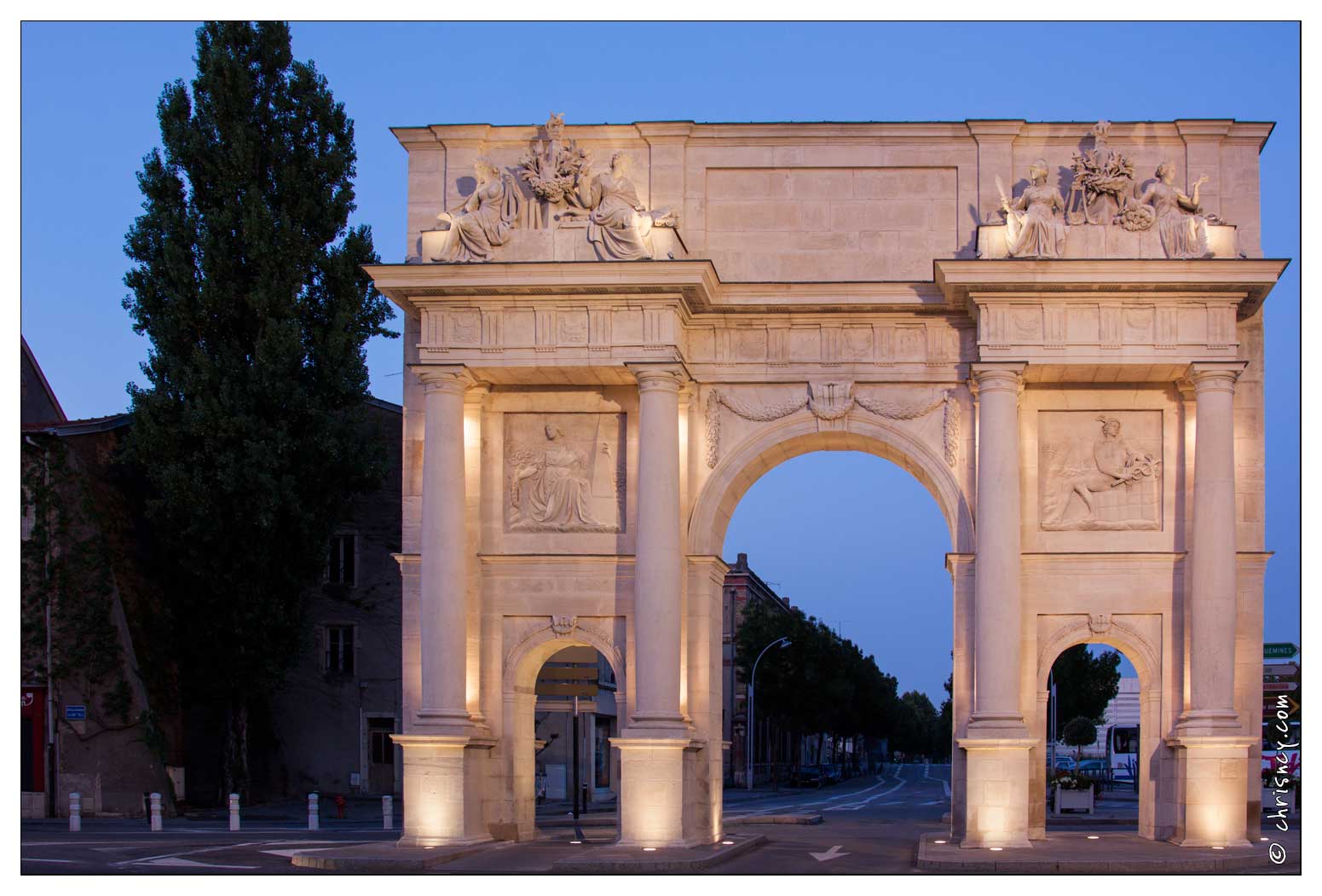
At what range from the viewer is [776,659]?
272ft

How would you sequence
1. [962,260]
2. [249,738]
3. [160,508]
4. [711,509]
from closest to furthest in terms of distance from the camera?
[962,260] < [711,509] < [160,508] < [249,738]

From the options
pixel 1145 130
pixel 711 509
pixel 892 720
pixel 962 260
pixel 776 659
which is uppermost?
pixel 1145 130

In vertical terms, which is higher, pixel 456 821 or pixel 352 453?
pixel 352 453

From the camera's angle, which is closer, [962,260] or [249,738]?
[962,260]

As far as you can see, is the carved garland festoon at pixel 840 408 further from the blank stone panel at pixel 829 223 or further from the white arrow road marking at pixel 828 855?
the white arrow road marking at pixel 828 855

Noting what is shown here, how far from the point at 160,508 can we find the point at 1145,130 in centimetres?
2204

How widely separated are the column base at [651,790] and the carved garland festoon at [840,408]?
470cm

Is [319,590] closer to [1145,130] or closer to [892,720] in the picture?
[1145,130]

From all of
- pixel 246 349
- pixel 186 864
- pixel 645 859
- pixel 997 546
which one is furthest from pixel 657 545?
pixel 246 349

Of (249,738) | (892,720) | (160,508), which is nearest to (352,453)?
(160,508)

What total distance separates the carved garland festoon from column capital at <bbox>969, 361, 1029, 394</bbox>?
1046 mm

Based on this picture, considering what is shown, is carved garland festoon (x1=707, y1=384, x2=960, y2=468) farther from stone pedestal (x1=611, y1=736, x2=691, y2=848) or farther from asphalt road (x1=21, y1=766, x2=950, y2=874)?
asphalt road (x1=21, y1=766, x2=950, y2=874)

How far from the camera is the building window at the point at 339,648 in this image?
153ft

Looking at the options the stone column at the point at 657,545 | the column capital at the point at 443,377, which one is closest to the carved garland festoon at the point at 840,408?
the stone column at the point at 657,545
